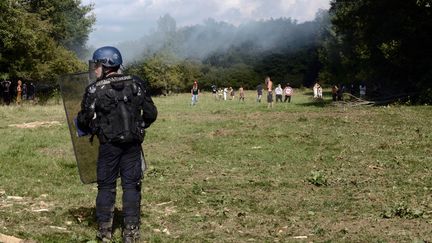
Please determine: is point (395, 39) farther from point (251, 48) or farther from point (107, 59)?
point (251, 48)

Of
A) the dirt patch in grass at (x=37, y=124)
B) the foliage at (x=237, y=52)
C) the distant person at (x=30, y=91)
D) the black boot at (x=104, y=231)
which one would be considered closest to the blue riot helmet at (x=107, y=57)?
the black boot at (x=104, y=231)

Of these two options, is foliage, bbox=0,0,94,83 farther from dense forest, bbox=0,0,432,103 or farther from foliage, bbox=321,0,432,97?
foliage, bbox=321,0,432,97

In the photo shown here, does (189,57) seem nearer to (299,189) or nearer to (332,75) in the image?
(332,75)

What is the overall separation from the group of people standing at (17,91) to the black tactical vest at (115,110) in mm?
31387

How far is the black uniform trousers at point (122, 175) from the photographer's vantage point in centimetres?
569

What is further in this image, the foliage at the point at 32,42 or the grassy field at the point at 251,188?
the foliage at the point at 32,42

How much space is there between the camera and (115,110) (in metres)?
5.56

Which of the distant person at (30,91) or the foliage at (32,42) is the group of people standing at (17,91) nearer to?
the distant person at (30,91)

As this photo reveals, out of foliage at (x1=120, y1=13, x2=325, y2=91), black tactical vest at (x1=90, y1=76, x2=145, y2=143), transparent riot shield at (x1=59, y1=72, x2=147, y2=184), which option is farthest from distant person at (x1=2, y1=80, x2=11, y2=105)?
foliage at (x1=120, y1=13, x2=325, y2=91)

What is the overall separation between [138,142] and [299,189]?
3971 mm

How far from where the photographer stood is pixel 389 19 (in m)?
28.6

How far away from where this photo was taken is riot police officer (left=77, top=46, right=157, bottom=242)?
5570mm

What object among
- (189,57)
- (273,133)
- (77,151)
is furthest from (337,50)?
(77,151)

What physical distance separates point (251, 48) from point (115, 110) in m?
81.1
